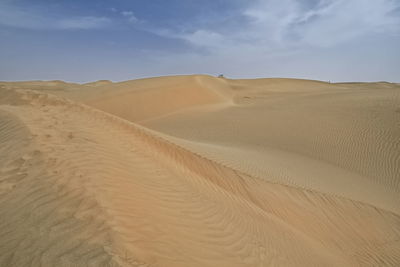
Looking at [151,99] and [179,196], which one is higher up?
[151,99]

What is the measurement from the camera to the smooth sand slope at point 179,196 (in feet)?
9.68

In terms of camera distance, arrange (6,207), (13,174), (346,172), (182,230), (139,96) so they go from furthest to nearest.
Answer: (139,96) → (346,172) → (13,174) → (182,230) → (6,207)

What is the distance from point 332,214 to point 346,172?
330 cm

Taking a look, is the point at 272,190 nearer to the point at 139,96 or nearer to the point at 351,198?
the point at 351,198

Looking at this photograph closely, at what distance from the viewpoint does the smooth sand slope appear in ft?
9.68

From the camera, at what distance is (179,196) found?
441 centimetres

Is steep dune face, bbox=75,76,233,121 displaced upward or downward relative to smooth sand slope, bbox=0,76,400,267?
upward

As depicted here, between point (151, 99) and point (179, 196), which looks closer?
point (179, 196)

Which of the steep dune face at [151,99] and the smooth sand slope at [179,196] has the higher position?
the steep dune face at [151,99]

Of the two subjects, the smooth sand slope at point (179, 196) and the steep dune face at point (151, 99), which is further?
the steep dune face at point (151, 99)

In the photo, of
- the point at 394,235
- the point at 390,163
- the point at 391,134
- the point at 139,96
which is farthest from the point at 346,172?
the point at 139,96

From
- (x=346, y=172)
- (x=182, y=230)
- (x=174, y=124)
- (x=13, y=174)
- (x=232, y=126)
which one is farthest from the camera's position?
(x=174, y=124)

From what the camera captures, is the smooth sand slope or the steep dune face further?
the steep dune face

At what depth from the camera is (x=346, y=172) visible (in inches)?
353
